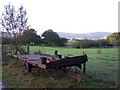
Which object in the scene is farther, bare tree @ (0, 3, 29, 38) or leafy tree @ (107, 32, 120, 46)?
leafy tree @ (107, 32, 120, 46)

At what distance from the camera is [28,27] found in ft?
55.0

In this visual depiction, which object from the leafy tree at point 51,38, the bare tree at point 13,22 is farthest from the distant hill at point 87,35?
the bare tree at point 13,22

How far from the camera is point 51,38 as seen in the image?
27.3 meters

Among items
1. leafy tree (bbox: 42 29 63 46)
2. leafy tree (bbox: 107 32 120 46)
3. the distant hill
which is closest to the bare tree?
leafy tree (bbox: 42 29 63 46)

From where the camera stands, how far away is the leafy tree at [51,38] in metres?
25.0

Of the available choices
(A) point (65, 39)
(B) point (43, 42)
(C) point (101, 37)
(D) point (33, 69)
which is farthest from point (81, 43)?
(D) point (33, 69)

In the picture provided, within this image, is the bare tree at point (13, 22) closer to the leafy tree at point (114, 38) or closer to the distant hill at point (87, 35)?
the distant hill at point (87, 35)

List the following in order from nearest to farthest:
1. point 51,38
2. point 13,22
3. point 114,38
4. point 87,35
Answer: point 13,22 < point 51,38 < point 87,35 < point 114,38

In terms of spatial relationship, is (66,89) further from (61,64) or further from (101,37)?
(101,37)

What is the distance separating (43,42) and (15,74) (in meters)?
13.7

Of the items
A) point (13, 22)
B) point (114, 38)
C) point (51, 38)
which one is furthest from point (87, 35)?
point (13, 22)

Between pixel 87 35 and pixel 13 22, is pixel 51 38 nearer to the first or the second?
pixel 87 35

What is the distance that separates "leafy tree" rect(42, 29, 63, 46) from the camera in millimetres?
24972

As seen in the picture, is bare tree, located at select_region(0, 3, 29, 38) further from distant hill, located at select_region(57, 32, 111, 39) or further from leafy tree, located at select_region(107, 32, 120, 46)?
leafy tree, located at select_region(107, 32, 120, 46)
